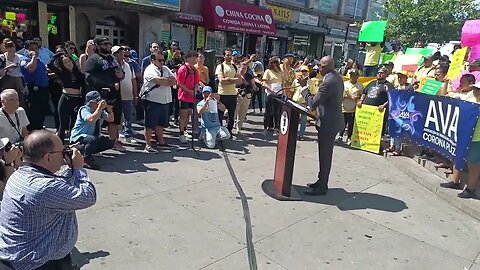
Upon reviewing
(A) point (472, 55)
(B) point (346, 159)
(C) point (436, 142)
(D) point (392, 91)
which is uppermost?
(A) point (472, 55)

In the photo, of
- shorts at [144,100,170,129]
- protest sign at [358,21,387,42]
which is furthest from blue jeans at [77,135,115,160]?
protest sign at [358,21,387,42]

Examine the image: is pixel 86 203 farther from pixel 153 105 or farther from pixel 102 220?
pixel 153 105

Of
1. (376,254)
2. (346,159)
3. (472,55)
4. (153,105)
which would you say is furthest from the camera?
(472,55)

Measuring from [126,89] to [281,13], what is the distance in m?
16.3

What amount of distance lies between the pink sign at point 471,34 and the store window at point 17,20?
36.3 feet

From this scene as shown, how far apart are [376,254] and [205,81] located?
17.2 ft

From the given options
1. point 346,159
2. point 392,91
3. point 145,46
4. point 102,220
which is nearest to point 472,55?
point 392,91

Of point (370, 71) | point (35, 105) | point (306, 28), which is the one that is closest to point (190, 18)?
point (370, 71)

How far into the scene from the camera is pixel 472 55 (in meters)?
7.58

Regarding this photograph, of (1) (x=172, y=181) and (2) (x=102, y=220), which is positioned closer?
(2) (x=102, y=220)

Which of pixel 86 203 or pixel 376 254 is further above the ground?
pixel 86 203

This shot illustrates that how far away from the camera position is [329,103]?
Result: 482 centimetres

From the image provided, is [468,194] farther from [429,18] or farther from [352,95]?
[429,18]

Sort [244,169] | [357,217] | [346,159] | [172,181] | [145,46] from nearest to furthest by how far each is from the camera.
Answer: [357,217]
[172,181]
[244,169]
[346,159]
[145,46]
